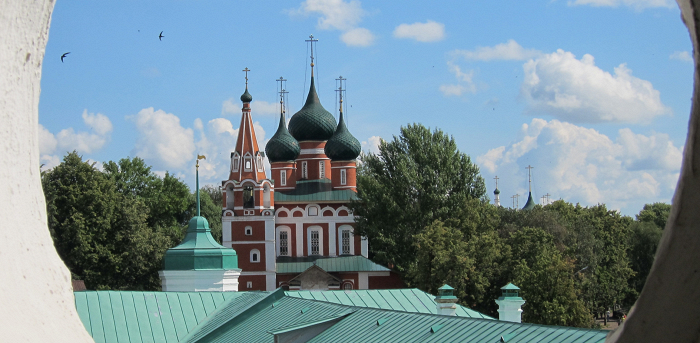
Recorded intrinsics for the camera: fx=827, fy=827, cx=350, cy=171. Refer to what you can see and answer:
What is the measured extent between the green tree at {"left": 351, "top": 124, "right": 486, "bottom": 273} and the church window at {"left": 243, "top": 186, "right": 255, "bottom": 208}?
7.24 metres

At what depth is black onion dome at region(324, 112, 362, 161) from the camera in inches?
1911

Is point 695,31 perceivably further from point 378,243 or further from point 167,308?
point 378,243

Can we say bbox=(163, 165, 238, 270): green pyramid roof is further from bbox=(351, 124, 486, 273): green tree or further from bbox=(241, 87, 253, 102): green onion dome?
bbox=(241, 87, 253, 102): green onion dome

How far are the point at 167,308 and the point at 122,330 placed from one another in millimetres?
1564

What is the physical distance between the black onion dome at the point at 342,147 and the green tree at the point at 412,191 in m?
7.88

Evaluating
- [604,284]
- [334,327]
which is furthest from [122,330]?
[604,284]

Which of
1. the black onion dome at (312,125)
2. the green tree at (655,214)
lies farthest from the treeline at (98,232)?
the green tree at (655,214)

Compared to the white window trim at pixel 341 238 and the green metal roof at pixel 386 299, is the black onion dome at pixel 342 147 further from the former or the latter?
the green metal roof at pixel 386 299

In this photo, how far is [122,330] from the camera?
57.5 feet

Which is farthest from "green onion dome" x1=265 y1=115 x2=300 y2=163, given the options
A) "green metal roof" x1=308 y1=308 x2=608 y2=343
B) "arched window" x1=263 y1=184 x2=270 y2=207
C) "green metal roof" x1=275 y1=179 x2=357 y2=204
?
"green metal roof" x1=308 y1=308 x2=608 y2=343

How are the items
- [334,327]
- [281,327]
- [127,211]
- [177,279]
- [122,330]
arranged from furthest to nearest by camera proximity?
[127,211] → [177,279] → [122,330] → [281,327] → [334,327]

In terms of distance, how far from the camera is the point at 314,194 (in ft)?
156

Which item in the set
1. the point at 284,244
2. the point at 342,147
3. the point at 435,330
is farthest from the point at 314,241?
the point at 435,330

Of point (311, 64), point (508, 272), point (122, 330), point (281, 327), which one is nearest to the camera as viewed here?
point (281, 327)
